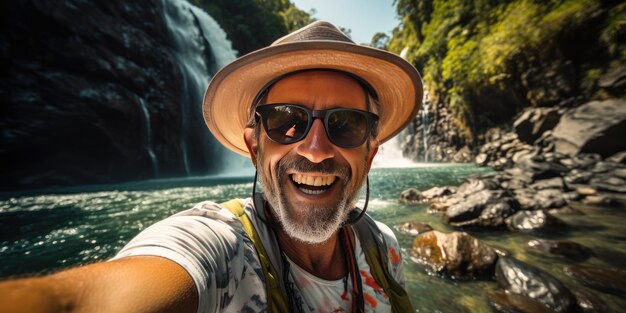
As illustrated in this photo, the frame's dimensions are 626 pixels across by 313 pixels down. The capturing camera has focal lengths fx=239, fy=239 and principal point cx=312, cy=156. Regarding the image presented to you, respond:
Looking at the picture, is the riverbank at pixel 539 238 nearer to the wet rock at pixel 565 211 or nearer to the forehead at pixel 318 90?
the wet rock at pixel 565 211

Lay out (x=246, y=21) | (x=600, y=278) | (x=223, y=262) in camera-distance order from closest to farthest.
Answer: (x=223, y=262) < (x=600, y=278) < (x=246, y=21)

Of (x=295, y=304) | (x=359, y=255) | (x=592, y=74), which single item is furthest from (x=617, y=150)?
(x=295, y=304)

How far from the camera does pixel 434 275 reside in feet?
12.0

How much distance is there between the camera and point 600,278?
3.23 meters

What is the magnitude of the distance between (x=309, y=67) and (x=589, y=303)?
4075 millimetres

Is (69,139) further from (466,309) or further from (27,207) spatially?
(466,309)

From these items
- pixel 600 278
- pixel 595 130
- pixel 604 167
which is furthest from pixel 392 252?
pixel 595 130

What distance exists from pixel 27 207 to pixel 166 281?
10965 mm

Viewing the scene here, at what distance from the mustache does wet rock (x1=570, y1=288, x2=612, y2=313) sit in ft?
11.3

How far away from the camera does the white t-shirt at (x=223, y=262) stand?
36.2 inches

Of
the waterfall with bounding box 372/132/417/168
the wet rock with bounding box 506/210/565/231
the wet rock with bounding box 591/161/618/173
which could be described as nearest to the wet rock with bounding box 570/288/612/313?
the wet rock with bounding box 506/210/565/231

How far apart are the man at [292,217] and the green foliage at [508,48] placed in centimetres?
1734

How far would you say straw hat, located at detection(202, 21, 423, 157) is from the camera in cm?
159

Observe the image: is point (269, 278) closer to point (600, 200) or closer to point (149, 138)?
point (600, 200)
